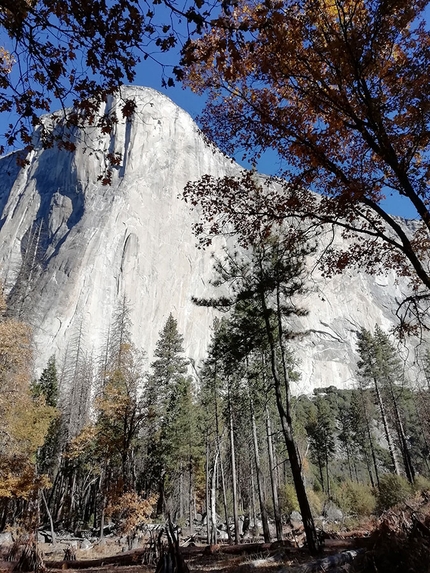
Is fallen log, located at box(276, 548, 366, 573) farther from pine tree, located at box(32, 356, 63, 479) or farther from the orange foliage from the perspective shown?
pine tree, located at box(32, 356, 63, 479)

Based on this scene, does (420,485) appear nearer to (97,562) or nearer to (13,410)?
(97,562)

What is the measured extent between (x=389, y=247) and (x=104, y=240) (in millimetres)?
67417

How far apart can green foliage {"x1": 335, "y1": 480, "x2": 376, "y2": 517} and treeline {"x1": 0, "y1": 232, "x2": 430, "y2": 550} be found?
102mm

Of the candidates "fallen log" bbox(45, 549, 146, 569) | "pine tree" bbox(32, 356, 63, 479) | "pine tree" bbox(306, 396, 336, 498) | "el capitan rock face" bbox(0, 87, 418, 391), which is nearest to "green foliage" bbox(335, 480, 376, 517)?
"fallen log" bbox(45, 549, 146, 569)

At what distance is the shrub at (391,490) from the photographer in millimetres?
20328

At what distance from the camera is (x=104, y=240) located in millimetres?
70250

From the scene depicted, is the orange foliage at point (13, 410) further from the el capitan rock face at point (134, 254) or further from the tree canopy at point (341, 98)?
the el capitan rock face at point (134, 254)

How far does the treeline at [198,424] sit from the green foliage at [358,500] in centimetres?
10

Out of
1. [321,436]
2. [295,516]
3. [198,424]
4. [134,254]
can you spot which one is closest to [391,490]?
[295,516]

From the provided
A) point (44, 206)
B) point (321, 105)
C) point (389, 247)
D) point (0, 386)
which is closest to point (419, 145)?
point (321, 105)

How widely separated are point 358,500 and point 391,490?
473cm

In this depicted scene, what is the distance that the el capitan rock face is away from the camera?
62.8m

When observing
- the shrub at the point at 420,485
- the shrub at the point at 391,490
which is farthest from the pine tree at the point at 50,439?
the shrub at the point at 420,485

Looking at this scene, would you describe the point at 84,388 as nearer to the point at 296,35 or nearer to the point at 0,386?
the point at 0,386
